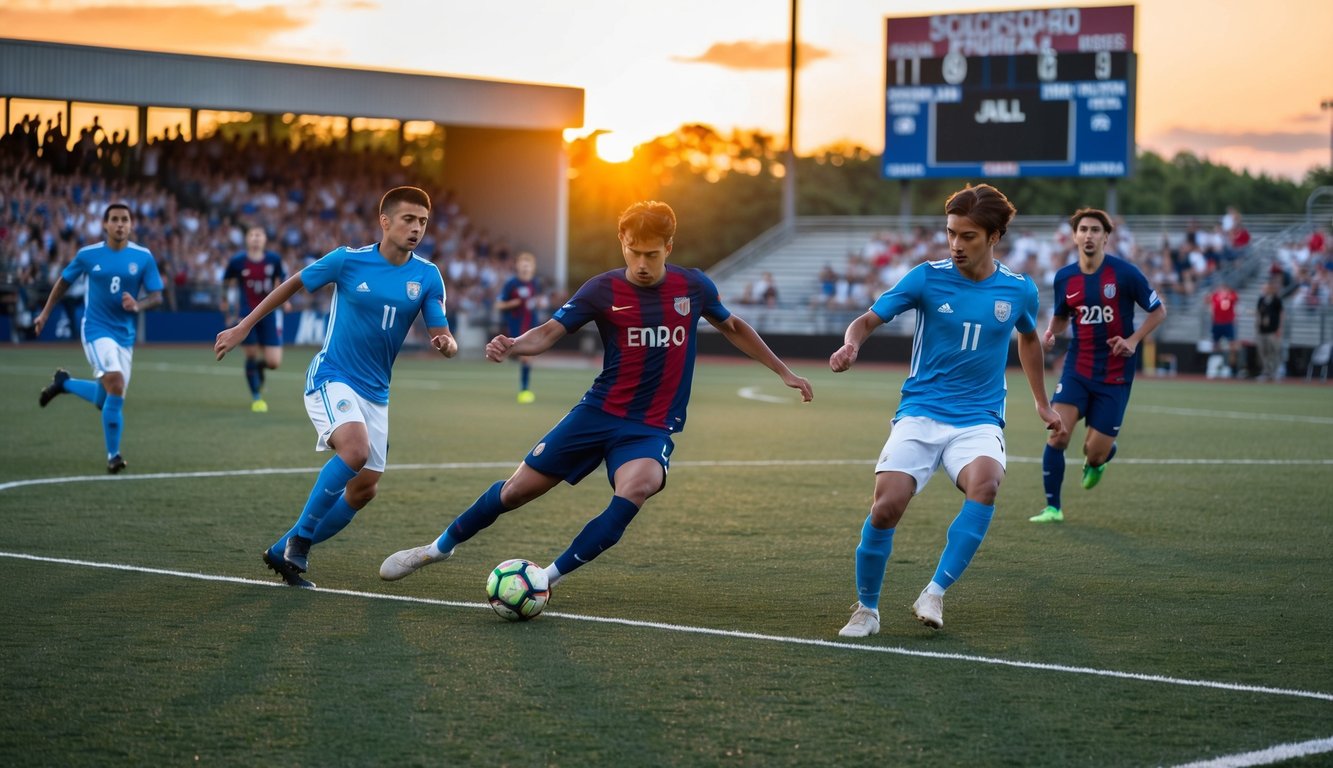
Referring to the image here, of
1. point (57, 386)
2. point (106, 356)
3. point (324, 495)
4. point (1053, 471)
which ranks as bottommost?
point (1053, 471)

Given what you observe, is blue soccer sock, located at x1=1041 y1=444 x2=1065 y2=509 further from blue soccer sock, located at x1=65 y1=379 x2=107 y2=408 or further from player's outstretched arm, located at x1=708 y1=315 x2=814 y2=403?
blue soccer sock, located at x1=65 y1=379 x2=107 y2=408

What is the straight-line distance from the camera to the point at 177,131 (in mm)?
41656

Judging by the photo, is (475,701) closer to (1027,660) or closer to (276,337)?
(1027,660)

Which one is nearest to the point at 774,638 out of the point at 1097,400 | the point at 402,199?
the point at 402,199

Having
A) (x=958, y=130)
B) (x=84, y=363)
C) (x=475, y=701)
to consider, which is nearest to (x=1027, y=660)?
(x=475, y=701)

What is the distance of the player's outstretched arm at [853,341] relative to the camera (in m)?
6.59

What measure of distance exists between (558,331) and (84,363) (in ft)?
75.9

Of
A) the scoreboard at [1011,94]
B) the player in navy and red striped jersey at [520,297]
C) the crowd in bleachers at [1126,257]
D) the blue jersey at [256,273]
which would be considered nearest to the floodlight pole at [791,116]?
the crowd in bleachers at [1126,257]

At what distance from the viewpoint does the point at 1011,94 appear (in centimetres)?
3784

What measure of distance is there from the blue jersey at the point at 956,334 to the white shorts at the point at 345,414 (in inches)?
104

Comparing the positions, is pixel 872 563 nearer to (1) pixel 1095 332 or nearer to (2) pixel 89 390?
(1) pixel 1095 332

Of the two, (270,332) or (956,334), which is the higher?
(956,334)

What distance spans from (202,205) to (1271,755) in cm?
3888

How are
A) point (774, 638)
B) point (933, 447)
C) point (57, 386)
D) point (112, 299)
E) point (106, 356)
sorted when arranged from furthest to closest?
point (57, 386) < point (112, 299) < point (106, 356) < point (933, 447) < point (774, 638)
